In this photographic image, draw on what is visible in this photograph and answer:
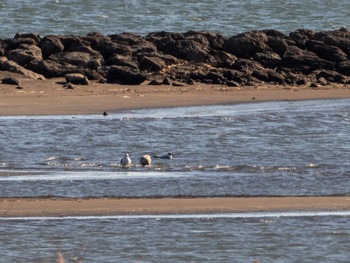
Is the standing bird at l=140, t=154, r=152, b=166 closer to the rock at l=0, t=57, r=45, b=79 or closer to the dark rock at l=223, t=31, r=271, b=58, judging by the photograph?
the rock at l=0, t=57, r=45, b=79

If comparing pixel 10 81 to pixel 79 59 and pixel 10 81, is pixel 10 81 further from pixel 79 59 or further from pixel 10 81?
pixel 79 59

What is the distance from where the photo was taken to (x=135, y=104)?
19344 mm

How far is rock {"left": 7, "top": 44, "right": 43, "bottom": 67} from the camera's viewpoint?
2422 cm

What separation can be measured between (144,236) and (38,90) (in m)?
12.6

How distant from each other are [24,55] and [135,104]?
5902 millimetres

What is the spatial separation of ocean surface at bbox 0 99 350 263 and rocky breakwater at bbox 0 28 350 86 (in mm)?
3750

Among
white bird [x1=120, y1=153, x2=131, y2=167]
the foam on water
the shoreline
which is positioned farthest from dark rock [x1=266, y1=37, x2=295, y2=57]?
the foam on water

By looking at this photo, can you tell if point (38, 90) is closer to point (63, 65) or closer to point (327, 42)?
point (63, 65)

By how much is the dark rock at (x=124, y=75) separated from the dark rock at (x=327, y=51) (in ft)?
19.4

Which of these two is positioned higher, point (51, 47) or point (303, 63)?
point (51, 47)

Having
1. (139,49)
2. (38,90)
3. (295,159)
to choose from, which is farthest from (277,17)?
(295,159)

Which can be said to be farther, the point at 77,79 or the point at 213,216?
the point at 77,79

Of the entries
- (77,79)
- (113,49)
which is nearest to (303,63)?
(113,49)

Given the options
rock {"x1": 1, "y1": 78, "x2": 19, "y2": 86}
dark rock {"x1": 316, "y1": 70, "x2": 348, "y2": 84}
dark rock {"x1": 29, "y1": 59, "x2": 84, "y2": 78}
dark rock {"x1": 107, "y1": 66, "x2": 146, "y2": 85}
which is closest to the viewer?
rock {"x1": 1, "y1": 78, "x2": 19, "y2": 86}
